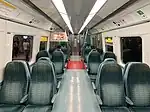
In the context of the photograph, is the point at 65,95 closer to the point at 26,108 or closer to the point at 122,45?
the point at 26,108

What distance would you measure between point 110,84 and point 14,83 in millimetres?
1808

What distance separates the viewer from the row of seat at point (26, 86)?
334 cm

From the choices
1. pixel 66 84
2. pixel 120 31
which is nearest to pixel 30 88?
pixel 66 84

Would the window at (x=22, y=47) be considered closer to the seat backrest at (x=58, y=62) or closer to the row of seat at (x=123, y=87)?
the seat backrest at (x=58, y=62)

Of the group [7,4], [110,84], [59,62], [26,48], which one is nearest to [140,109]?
[110,84]

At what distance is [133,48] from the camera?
5250mm

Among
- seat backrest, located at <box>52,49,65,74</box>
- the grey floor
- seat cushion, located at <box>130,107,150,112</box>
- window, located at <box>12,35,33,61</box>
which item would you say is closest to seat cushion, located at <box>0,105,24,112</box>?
the grey floor

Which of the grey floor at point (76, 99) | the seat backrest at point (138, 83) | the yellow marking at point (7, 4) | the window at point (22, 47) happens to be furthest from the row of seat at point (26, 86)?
the seat backrest at point (138, 83)

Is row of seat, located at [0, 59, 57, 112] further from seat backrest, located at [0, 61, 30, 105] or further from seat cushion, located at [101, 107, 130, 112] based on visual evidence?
seat cushion, located at [101, 107, 130, 112]

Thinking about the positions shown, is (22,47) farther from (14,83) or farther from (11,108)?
(11,108)

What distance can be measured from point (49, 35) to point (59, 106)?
19.4 ft

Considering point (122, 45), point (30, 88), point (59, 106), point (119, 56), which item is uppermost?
point (122, 45)

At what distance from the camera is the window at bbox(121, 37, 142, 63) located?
15.6ft

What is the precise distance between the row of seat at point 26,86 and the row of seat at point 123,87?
0.96 m
